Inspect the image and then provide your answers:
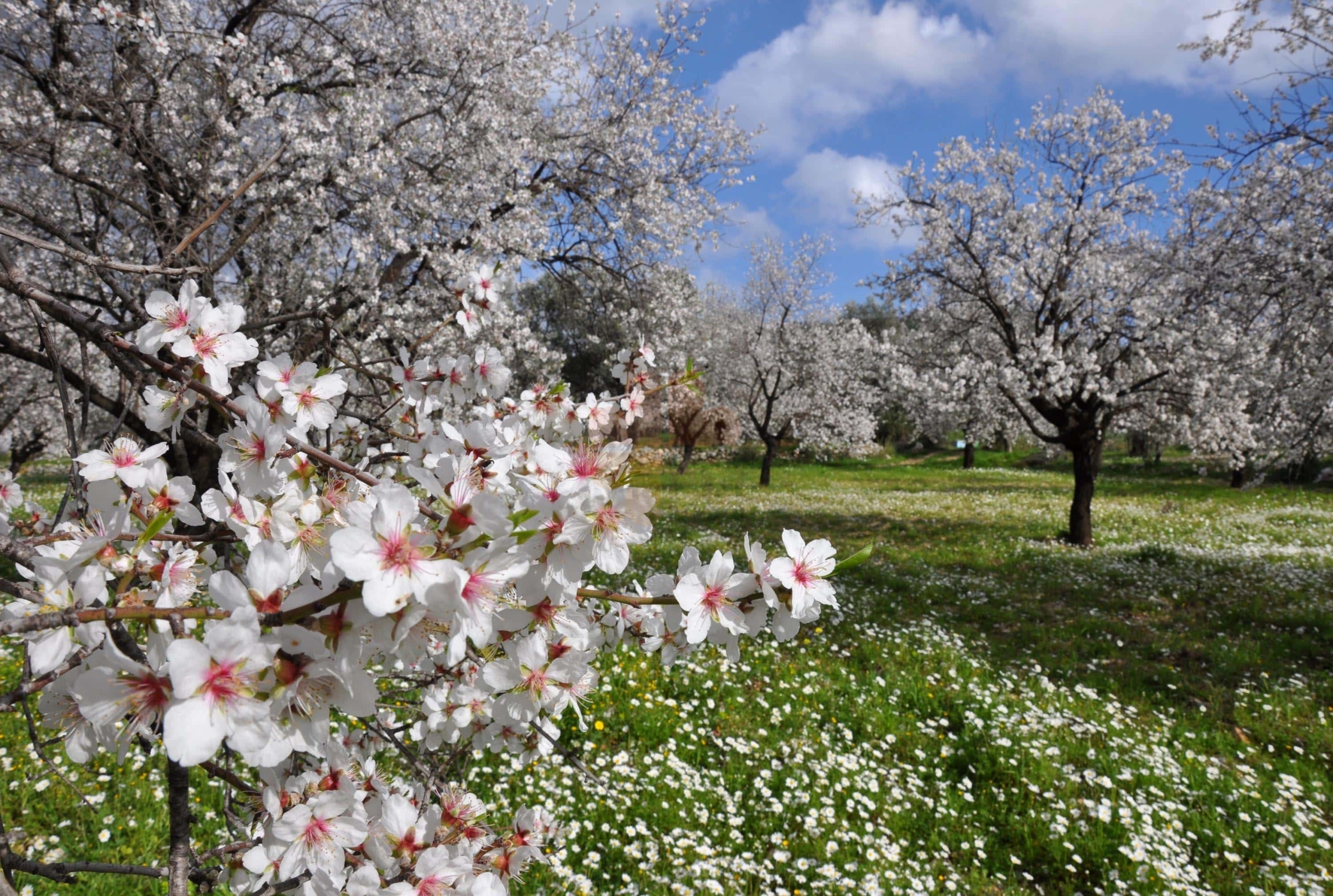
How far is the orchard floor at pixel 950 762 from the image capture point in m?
2.93

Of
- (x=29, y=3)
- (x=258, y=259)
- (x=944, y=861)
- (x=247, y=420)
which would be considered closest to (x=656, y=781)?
(x=944, y=861)

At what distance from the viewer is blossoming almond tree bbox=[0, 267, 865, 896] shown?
2.54 ft

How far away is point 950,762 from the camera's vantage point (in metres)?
3.88

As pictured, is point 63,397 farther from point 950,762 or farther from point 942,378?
point 942,378

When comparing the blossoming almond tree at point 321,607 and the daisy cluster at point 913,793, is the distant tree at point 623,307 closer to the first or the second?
the daisy cluster at point 913,793

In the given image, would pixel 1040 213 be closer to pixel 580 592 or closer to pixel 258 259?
pixel 258 259

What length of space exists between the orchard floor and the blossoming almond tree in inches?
40.9

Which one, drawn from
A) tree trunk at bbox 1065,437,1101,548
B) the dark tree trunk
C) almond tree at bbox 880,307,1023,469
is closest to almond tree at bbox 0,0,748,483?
almond tree at bbox 880,307,1023,469

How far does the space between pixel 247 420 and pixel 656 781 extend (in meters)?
2.98

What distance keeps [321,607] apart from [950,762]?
13.4ft

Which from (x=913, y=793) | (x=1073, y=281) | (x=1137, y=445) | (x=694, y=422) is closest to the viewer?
(x=913, y=793)

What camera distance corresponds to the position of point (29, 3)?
4637 millimetres

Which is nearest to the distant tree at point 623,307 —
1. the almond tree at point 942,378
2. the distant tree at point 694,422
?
the almond tree at point 942,378

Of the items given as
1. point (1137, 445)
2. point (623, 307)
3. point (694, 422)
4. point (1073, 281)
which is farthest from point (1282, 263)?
point (1137, 445)
